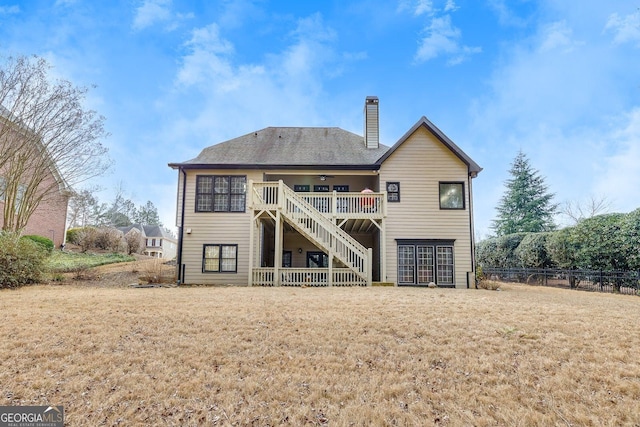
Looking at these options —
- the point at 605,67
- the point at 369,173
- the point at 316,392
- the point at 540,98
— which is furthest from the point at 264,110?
the point at 316,392

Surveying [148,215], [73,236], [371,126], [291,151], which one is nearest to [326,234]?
[291,151]

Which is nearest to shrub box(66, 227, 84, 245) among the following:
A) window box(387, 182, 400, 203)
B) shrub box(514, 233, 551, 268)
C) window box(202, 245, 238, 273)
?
window box(202, 245, 238, 273)

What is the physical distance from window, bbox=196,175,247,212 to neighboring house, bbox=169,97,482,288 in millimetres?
47

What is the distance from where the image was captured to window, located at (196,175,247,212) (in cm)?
1509

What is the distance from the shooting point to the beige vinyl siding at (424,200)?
14398 mm

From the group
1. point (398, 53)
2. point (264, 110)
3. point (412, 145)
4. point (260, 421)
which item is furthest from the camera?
point (264, 110)

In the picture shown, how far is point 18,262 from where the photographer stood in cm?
1102

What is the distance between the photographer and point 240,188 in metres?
15.2

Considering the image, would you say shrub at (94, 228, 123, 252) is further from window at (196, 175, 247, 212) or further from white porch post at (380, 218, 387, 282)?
white porch post at (380, 218, 387, 282)

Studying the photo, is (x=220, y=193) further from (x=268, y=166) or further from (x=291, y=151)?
(x=291, y=151)

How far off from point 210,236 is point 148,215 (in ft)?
176

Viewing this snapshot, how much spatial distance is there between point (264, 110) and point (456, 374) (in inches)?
804

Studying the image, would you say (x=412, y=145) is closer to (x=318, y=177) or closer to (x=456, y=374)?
(x=318, y=177)

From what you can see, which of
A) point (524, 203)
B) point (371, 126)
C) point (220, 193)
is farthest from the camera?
point (524, 203)
